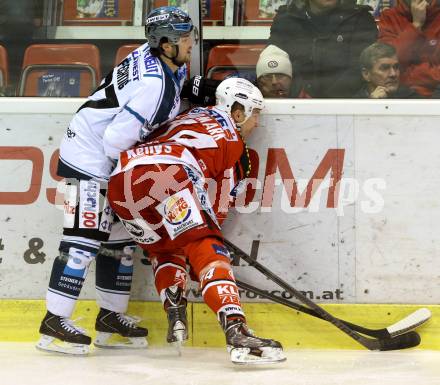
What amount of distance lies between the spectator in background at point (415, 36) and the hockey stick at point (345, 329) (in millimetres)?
999

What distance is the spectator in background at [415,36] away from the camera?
3816 millimetres

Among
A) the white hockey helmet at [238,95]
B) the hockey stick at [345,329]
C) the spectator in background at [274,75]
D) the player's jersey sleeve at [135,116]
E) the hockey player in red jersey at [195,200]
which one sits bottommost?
the hockey stick at [345,329]

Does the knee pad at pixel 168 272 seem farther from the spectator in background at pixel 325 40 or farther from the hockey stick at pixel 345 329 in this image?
the spectator in background at pixel 325 40

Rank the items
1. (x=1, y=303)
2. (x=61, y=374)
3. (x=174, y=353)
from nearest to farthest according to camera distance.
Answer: (x=61, y=374)
(x=174, y=353)
(x=1, y=303)

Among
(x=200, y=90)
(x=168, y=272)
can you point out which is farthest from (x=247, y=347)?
(x=200, y=90)

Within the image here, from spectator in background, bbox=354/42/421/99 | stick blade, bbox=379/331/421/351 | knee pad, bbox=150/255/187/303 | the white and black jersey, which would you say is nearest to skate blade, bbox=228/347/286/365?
knee pad, bbox=150/255/187/303

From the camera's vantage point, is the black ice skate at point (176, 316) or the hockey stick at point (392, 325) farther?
the hockey stick at point (392, 325)

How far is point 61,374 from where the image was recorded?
10.3 feet

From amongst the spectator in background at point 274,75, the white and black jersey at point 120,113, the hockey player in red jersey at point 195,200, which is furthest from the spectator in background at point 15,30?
the spectator in background at point 274,75

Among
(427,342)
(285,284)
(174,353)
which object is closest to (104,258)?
(174,353)

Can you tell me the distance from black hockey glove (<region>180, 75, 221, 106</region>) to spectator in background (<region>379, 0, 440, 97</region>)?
0.76m

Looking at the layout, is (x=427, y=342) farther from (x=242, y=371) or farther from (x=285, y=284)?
(x=242, y=371)

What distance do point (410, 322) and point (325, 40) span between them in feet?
4.09

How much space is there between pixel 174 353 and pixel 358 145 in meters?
1.17
